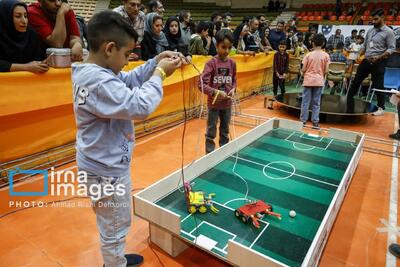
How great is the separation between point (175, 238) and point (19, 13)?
2228 millimetres

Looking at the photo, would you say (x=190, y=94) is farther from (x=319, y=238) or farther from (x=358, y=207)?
(x=319, y=238)

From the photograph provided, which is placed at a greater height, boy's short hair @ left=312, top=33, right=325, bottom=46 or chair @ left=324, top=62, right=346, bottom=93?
boy's short hair @ left=312, top=33, right=325, bottom=46

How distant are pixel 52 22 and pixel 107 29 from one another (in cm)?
220

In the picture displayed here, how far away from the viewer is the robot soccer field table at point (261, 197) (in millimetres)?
1807

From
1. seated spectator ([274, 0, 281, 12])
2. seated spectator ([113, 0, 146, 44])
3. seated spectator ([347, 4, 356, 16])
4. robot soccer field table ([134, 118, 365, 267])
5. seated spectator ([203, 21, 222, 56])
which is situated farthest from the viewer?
seated spectator ([274, 0, 281, 12])

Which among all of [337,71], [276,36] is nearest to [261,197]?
[337,71]

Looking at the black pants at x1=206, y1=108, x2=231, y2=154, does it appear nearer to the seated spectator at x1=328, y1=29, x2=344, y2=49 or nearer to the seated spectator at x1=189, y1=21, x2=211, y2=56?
the seated spectator at x1=189, y1=21, x2=211, y2=56

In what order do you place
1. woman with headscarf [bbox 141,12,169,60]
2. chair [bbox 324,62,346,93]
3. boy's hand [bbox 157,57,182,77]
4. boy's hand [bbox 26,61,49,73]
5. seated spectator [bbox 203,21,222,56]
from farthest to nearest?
1. chair [bbox 324,62,346,93]
2. seated spectator [bbox 203,21,222,56]
3. woman with headscarf [bbox 141,12,169,60]
4. boy's hand [bbox 26,61,49,73]
5. boy's hand [bbox 157,57,182,77]

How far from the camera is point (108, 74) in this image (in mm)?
1195

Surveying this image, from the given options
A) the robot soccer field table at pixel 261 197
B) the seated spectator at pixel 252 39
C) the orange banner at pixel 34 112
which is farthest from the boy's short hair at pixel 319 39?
the seated spectator at pixel 252 39

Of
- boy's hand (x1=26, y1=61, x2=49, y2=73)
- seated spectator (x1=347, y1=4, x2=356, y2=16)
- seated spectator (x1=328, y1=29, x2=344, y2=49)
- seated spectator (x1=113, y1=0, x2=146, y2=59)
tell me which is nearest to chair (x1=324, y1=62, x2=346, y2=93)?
seated spectator (x1=328, y1=29, x2=344, y2=49)

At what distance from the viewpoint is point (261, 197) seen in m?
2.39

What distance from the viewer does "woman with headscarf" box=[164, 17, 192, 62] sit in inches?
174

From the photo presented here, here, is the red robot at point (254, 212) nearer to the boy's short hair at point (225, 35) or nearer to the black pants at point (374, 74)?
the boy's short hair at point (225, 35)
